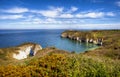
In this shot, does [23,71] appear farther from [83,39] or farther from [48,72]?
[83,39]

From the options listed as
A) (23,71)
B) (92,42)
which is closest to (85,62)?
(23,71)

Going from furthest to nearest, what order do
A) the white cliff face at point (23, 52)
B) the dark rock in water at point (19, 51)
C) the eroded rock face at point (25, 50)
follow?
the eroded rock face at point (25, 50), the white cliff face at point (23, 52), the dark rock in water at point (19, 51)

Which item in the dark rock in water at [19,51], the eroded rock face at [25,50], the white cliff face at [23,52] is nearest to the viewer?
the dark rock in water at [19,51]

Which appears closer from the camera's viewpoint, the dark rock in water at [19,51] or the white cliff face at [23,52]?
the dark rock in water at [19,51]

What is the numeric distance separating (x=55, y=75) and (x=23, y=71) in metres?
1.62

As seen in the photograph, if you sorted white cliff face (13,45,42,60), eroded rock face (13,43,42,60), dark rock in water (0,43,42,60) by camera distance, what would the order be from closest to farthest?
dark rock in water (0,43,42,60), white cliff face (13,45,42,60), eroded rock face (13,43,42,60)

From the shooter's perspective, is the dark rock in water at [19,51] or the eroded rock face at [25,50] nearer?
the dark rock in water at [19,51]

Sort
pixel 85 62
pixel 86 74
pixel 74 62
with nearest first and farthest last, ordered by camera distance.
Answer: pixel 86 74, pixel 74 62, pixel 85 62

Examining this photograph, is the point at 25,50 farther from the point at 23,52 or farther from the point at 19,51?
the point at 19,51

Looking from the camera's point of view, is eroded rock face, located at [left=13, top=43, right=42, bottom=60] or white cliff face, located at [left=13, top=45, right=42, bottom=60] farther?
eroded rock face, located at [left=13, top=43, right=42, bottom=60]

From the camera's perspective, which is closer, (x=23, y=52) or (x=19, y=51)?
(x=19, y=51)

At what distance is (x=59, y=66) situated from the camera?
423 inches

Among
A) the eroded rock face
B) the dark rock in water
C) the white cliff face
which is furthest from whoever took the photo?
the eroded rock face

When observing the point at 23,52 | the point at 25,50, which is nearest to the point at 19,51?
the point at 23,52
